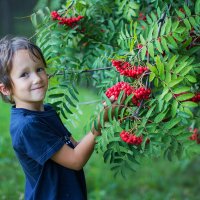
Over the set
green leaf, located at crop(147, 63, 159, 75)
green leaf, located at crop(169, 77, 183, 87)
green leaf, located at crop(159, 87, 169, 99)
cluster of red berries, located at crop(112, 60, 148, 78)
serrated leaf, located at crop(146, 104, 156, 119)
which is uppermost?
green leaf, located at crop(147, 63, 159, 75)

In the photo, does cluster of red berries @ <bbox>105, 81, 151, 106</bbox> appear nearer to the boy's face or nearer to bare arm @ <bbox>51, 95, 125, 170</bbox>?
bare arm @ <bbox>51, 95, 125, 170</bbox>

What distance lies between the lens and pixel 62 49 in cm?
252

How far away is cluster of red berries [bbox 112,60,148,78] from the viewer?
6.22ft

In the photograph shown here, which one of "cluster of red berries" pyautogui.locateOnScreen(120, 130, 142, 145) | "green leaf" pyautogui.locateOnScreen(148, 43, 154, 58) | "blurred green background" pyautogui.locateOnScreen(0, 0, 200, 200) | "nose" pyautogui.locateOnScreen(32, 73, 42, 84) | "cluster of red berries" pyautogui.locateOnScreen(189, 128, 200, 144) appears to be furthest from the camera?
"blurred green background" pyautogui.locateOnScreen(0, 0, 200, 200)

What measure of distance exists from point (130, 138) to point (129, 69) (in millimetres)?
285

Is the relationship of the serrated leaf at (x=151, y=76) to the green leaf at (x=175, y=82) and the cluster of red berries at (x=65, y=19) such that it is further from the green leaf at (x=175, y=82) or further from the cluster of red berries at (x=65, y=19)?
the cluster of red berries at (x=65, y=19)

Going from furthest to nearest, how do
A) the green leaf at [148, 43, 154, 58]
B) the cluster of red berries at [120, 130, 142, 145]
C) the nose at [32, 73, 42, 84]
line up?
the nose at [32, 73, 42, 84]
the green leaf at [148, 43, 154, 58]
the cluster of red berries at [120, 130, 142, 145]

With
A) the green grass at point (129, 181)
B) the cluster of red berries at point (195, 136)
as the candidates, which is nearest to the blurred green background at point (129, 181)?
the green grass at point (129, 181)

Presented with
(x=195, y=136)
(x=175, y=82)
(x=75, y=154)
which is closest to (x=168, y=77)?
(x=175, y=82)

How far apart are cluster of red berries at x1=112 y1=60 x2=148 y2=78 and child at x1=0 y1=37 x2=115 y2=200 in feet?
0.93

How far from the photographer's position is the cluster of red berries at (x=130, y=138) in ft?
6.02

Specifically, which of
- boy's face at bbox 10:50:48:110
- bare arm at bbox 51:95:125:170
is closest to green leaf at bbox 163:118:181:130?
bare arm at bbox 51:95:125:170

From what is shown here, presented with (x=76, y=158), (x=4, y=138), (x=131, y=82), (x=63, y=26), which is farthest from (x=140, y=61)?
(x=4, y=138)

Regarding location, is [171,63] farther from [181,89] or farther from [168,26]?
[168,26]
